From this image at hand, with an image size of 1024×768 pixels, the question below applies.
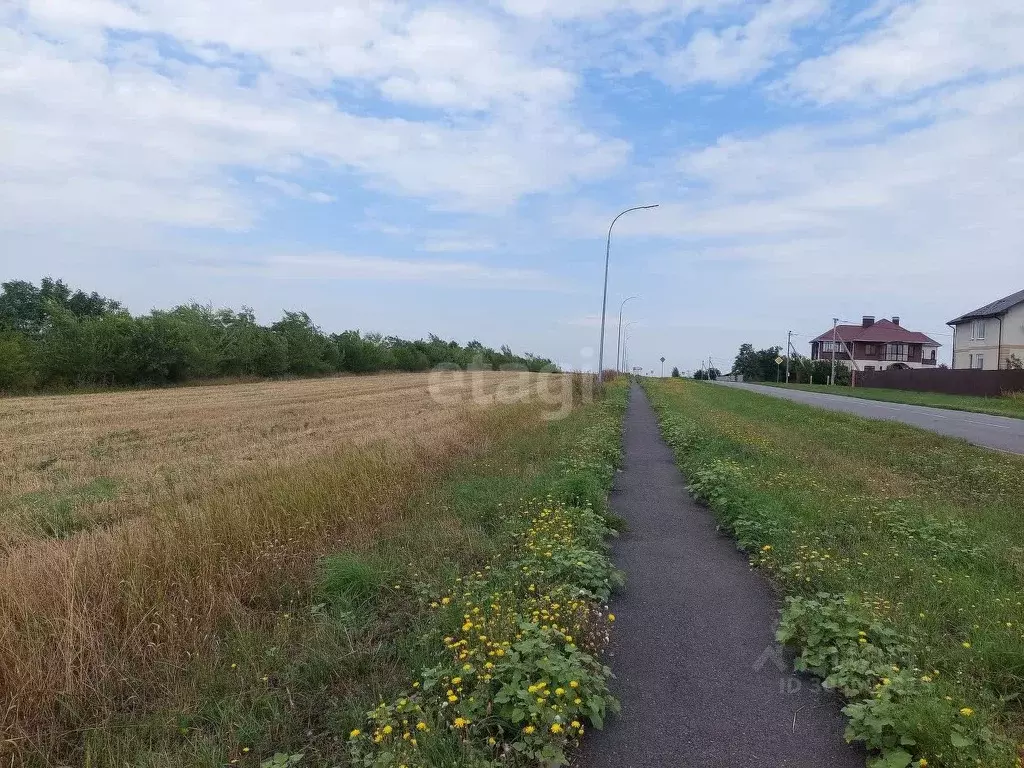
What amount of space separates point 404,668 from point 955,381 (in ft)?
134

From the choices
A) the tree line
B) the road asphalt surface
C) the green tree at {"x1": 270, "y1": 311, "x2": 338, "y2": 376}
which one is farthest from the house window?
the road asphalt surface

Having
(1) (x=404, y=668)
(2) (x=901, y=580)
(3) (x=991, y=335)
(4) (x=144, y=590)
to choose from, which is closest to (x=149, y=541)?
(4) (x=144, y=590)

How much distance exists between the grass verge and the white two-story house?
4770cm

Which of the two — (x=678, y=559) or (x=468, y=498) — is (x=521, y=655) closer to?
(x=678, y=559)

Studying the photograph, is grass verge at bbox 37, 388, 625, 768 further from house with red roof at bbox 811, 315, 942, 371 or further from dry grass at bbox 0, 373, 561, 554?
house with red roof at bbox 811, 315, 942, 371

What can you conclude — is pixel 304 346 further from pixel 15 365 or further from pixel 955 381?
pixel 955 381

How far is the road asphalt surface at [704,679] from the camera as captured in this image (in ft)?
9.74

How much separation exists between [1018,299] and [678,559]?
4851 centimetres

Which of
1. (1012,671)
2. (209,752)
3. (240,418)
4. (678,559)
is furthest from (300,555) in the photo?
(240,418)

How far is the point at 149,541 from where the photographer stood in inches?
183

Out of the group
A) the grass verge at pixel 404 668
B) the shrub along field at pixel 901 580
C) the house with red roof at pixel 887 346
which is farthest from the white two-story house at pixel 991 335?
the grass verge at pixel 404 668

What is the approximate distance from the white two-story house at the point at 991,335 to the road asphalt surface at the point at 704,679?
152 ft

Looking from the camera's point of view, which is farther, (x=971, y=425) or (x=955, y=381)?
(x=955, y=381)

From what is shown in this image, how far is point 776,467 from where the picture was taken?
9.66m
